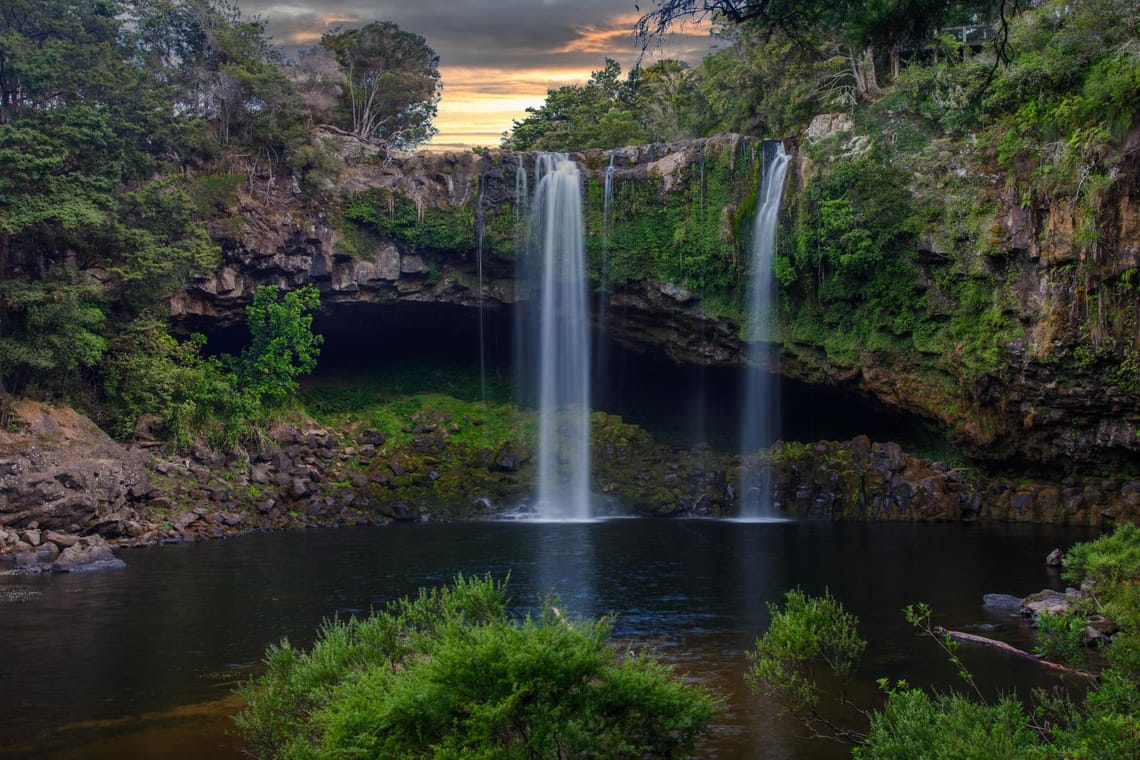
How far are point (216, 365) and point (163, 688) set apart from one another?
24.2 m

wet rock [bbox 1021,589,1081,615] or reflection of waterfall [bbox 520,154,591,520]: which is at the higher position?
reflection of waterfall [bbox 520,154,591,520]

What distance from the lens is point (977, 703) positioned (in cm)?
1166

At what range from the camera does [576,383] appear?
1628 inches

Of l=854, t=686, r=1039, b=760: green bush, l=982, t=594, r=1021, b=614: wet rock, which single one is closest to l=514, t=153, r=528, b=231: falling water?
l=982, t=594, r=1021, b=614: wet rock

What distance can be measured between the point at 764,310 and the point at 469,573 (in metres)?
19.0

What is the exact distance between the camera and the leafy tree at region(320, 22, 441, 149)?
156 feet

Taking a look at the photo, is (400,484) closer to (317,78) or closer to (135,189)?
(135,189)

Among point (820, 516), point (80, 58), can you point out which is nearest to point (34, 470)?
point (80, 58)

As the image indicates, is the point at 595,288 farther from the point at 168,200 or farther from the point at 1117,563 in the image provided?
the point at 1117,563

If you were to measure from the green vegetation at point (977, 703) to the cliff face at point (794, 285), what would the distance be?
14.2 m

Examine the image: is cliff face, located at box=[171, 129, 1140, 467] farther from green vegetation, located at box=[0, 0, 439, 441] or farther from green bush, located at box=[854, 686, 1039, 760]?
green bush, located at box=[854, 686, 1039, 760]

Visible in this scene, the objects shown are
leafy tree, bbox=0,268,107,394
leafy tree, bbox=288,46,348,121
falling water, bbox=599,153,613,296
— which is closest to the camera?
leafy tree, bbox=0,268,107,394

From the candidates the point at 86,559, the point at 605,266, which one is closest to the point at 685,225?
the point at 605,266

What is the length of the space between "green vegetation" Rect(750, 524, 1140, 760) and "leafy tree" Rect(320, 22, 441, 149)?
126 ft
